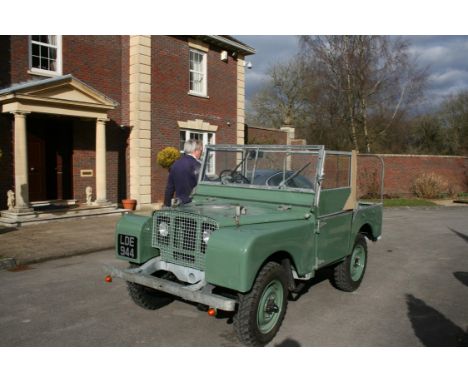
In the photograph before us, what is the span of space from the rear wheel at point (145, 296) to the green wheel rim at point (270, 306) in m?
1.39

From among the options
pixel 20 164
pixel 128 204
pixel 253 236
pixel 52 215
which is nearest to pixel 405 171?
pixel 128 204

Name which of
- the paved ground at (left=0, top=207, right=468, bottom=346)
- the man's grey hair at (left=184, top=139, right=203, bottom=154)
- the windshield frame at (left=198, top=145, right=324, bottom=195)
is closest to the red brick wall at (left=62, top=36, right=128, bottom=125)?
the paved ground at (left=0, top=207, right=468, bottom=346)

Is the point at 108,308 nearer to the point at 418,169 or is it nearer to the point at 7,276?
the point at 7,276

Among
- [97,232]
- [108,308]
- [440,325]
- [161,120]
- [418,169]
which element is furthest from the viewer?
[418,169]

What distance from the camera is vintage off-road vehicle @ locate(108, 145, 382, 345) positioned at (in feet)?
12.0

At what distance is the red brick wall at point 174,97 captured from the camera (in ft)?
47.0

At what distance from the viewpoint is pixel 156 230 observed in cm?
444

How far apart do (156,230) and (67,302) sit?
62.0 inches

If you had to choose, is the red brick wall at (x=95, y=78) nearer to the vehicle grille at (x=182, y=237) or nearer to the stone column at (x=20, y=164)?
the stone column at (x=20, y=164)

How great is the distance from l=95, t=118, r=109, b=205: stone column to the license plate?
820cm

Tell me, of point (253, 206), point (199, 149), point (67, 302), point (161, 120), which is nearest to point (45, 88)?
point (161, 120)

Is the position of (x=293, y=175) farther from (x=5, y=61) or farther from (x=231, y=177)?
(x=5, y=61)

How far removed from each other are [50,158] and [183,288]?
10174 mm

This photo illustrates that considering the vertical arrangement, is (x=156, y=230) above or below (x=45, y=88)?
below
